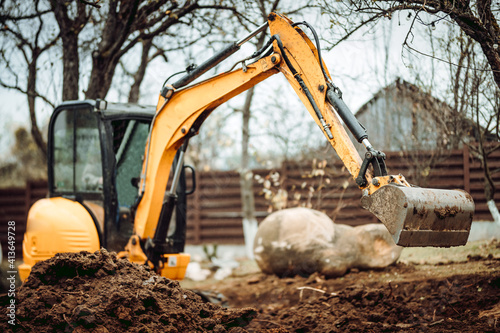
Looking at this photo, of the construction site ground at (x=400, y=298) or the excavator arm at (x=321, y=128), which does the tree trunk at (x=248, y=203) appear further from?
the excavator arm at (x=321, y=128)

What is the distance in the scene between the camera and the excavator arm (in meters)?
3.49

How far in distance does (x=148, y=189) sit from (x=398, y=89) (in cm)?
460

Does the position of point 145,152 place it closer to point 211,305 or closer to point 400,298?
point 211,305

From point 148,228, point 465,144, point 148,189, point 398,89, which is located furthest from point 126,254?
point 398,89

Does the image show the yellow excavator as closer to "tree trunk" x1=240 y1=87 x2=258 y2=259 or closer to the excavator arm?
the excavator arm

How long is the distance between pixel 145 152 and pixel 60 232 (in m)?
1.20

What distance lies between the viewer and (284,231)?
7.59 metres

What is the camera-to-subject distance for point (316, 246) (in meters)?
7.31

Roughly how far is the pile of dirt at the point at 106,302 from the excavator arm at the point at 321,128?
90 cm

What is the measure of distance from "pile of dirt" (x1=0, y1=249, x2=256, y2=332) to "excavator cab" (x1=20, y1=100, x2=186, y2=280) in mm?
816

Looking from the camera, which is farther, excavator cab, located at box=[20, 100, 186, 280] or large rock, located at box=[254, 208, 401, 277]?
large rock, located at box=[254, 208, 401, 277]

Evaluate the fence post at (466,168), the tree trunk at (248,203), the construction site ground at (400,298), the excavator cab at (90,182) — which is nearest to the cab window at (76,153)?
the excavator cab at (90,182)

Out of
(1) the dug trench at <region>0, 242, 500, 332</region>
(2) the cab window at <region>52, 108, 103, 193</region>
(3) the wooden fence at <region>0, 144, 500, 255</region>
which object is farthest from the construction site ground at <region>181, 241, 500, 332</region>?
(2) the cab window at <region>52, 108, 103, 193</region>

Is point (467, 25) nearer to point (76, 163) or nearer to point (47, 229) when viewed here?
point (76, 163)
